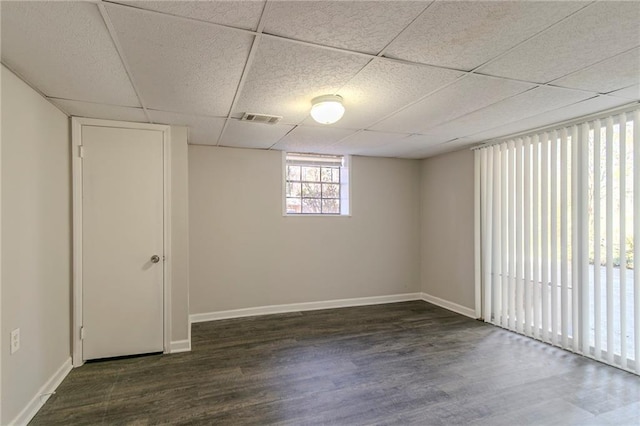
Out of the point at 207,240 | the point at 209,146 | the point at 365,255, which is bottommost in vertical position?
the point at 365,255

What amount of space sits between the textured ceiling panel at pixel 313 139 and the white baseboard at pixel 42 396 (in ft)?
10.1

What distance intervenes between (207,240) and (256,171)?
1165 mm

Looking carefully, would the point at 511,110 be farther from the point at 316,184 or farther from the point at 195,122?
the point at 195,122

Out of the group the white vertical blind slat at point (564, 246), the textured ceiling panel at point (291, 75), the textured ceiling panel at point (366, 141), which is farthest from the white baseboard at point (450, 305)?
the textured ceiling panel at point (291, 75)

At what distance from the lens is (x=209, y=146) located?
4395 mm

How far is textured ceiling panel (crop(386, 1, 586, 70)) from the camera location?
4.78 ft

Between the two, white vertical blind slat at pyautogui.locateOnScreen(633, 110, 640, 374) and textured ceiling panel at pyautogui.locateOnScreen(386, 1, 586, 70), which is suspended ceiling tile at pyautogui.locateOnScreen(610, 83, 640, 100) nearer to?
white vertical blind slat at pyautogui.locateOnScreen(633, 110, 640, 374)

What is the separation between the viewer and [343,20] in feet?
5.09

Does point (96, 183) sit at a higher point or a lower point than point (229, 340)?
higher

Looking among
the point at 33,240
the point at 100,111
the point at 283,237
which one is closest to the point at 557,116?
the point at 283,237

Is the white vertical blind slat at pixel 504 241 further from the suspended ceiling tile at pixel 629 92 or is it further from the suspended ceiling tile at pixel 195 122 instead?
the suspended ceiling tile at pixel 195 122

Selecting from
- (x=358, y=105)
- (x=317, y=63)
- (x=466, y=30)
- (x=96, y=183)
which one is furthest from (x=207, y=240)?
(x=466, y=30)

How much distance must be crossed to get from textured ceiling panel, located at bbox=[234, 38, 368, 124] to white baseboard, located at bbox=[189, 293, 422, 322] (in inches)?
111

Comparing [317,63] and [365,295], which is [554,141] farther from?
[365,295]
